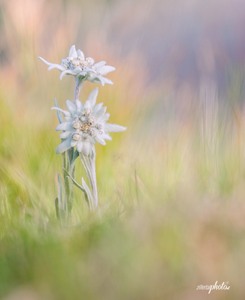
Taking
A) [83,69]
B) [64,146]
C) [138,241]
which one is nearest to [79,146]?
[64,146]

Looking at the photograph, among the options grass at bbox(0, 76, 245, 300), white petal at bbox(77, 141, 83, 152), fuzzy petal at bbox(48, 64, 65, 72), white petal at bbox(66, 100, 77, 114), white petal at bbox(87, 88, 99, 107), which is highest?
fuzzy petal at bbox(48, 64, 65, 72)

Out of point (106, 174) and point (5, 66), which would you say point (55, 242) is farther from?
point (5, 66)

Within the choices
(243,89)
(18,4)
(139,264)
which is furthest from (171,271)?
(18,4)

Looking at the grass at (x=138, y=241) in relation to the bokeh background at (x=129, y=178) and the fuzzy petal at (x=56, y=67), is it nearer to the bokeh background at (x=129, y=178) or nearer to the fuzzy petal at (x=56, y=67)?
the bokeh background at (x=129, y=178)

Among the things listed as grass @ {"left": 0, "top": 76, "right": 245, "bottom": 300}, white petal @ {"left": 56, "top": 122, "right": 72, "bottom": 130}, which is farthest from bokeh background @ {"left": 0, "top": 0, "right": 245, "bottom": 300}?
white petal @ {"left": 56, "top": 122, "right": 72, "bottom": 130}

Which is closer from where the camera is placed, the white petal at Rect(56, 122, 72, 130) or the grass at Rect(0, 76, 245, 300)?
the grass at Rect(0, 76, 245, 300)

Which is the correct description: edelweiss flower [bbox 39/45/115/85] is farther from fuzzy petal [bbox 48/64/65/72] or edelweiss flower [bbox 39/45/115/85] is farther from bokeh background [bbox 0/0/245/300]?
bokeh background [bbox 0/0/245/300]

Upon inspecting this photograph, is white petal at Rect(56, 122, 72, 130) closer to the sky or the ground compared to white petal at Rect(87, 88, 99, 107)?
closer to the ground
